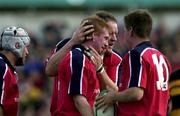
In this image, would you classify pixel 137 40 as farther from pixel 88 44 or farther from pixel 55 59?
pixel 55 59

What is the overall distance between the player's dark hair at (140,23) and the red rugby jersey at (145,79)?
131mm

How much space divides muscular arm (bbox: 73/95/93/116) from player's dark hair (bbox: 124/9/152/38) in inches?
38.1

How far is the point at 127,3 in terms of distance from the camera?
93.0 feet

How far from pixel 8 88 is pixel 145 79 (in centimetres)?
153

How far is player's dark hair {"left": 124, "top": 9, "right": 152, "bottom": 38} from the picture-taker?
11.0m

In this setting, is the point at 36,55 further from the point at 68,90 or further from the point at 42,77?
the point at 68,90

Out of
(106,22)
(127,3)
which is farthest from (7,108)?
(127,3)

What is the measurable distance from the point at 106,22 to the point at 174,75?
116 centimetres

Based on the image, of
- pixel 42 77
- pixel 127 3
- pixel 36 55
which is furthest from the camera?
pixel 127 3

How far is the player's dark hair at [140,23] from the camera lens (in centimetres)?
1102

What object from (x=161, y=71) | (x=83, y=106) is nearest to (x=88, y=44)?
(x=83, y=106)

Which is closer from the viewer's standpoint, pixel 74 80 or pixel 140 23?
pixel 74 80

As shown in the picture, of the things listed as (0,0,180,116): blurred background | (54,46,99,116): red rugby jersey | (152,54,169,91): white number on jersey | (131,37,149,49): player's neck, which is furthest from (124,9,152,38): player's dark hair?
(0,0,180,116): blurred background

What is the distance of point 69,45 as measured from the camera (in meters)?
11.1
